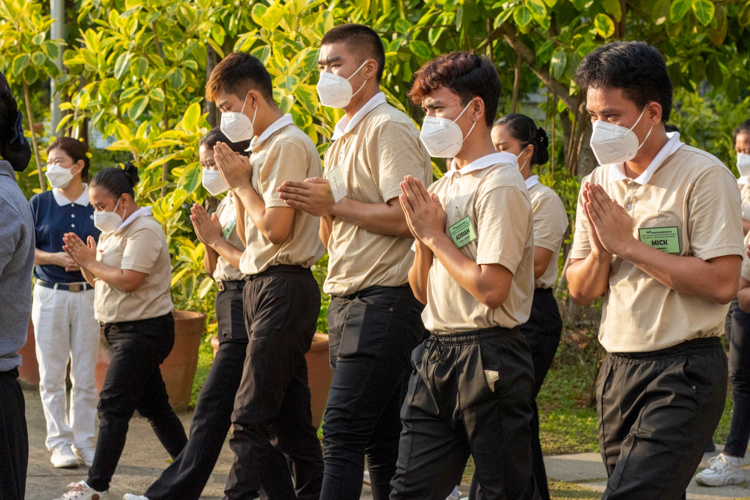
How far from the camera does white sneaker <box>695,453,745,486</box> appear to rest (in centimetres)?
461

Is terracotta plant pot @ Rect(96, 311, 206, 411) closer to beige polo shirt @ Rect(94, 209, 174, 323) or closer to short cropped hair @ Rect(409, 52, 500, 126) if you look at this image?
beige polo shirt @ Rect(94, 209, 174, 323)

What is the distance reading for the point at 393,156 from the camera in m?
3.20

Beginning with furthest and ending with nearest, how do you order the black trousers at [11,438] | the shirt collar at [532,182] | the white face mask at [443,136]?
the shirt collar at [532,182] → the white face mask at [443,136] → the black trousers at [11,438]

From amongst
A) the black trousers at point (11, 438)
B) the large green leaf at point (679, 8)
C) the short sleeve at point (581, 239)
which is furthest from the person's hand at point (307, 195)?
the large green leaf at point (679, 8)

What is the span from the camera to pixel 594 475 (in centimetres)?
477

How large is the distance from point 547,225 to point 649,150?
1371 millimetres

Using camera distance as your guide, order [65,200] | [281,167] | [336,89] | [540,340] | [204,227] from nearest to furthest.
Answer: [336,89] < [281,167] < [540,340] < [204,227] < [65,200]

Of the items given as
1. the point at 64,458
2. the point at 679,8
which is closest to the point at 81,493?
the point at 64,458

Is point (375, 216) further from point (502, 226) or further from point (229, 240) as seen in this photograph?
point (229, 240)

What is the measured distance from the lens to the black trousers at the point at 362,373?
3.14 metres

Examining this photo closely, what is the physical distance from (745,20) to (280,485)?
177 inches

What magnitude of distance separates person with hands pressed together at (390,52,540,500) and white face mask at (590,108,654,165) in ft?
0.91

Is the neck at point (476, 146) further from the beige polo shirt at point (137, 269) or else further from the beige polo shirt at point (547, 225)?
the beige polo shirt at point (137, 269)

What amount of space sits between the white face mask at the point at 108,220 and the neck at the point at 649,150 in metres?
3.19
